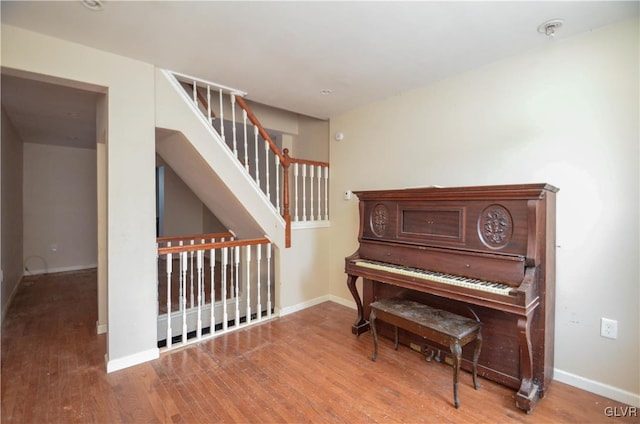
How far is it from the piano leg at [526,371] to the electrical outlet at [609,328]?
0.54 meters

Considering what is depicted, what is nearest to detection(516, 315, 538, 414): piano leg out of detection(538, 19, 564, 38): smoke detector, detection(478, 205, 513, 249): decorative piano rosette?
detection(478, 205, 513, 249): decorative piano rosette

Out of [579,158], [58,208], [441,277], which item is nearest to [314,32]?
[441,277]

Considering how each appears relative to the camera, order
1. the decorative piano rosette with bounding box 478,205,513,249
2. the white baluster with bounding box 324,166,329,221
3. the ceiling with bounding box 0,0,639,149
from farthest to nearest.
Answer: the white baluster with bounding box 324,166,329,221, the decorative piano rosette with bounding box 478,205,513,249, the ceiling with bounding box 0,0,639,149

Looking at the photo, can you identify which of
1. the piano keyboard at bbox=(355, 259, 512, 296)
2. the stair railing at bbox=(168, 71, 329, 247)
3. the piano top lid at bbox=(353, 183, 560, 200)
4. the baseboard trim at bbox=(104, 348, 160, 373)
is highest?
the stair railing at bbox=(168, 71, 329, 247)

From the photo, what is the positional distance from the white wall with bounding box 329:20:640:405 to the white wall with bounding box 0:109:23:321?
4.75 m

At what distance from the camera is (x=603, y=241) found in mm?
1972

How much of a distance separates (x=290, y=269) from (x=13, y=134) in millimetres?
4300

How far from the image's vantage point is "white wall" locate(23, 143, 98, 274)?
5.29 m

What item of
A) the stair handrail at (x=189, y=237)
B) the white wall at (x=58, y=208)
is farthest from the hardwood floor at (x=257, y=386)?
the white wall at (x=58, y=208)

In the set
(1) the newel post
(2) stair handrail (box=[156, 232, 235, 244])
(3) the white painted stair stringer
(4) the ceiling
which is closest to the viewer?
(4) the ceiling

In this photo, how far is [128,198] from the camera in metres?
2.33

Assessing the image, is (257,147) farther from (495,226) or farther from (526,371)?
(526,371)

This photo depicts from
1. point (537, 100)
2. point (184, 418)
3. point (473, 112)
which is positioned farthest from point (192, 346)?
point (537, 100)

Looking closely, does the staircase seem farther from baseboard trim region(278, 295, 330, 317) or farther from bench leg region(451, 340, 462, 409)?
bench leg region(451, 340, 462, 409)
